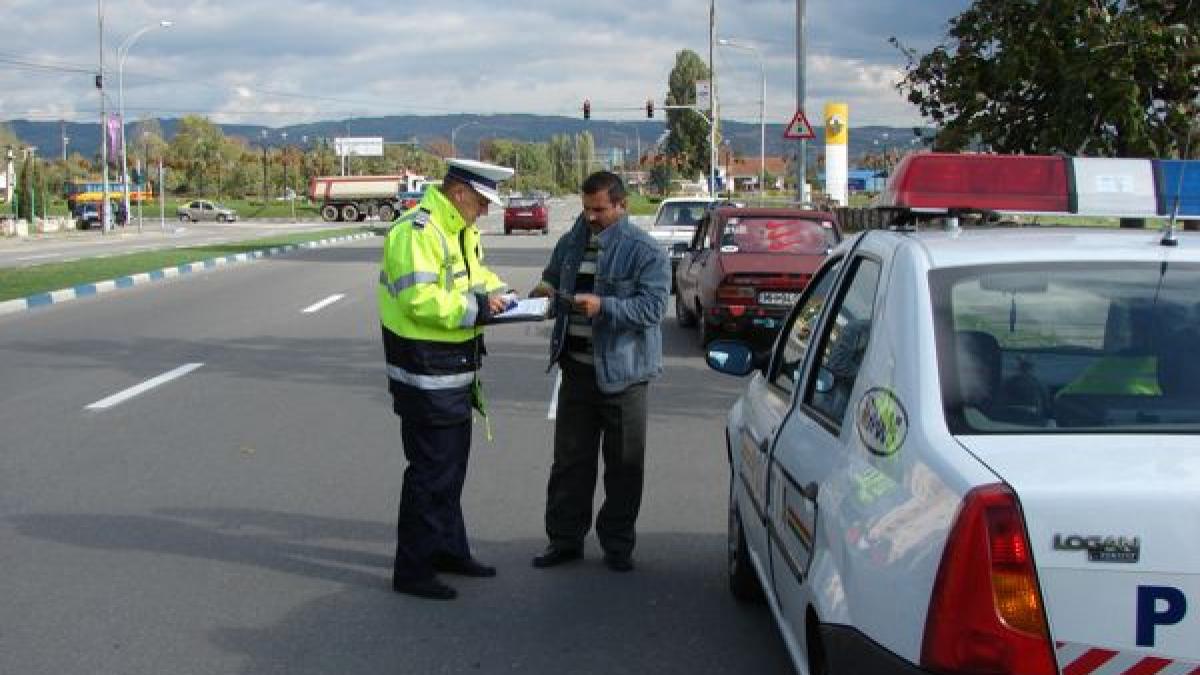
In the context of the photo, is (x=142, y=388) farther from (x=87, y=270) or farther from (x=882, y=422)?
(x=87, y=270)

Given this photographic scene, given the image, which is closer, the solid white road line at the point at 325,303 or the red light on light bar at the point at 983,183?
the red light on light bar at the point at 983,183

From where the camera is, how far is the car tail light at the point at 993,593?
251cm

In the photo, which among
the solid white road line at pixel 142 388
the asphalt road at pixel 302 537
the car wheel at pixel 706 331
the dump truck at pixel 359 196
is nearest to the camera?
the asphalt road at pixel 302 537

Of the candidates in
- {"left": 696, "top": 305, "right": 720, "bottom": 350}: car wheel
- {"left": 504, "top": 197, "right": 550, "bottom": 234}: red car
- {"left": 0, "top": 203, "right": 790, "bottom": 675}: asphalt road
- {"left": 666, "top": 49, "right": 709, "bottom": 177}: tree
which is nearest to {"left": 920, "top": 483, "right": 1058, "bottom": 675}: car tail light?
{"left": 0, "top": 203, "right": 790, "bottom": 675}: asphalt road

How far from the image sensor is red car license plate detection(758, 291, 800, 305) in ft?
43.7

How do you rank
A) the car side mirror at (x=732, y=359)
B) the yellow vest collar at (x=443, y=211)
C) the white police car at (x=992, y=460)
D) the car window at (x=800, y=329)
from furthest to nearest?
1. the yellow vest collar at (x=443, y=211)
2. the car side mirror at (x=732, y=359)
3. the car window at (x=800, y=329)
4. the white police car at (x=992, y=460)

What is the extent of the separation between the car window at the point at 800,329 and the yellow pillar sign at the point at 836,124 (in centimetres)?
5334

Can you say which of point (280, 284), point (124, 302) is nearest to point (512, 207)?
point (280, 284)

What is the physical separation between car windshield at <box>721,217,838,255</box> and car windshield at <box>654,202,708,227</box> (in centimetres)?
908

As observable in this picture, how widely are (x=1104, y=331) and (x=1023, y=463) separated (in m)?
0.93

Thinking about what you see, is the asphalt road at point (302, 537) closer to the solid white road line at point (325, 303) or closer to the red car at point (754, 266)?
the red car at point (754, 266)

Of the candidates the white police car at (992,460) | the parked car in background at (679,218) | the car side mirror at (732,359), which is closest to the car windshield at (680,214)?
the parked car in background at (679,218)

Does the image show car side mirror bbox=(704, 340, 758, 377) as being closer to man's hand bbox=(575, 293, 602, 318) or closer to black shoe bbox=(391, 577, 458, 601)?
man's hand bbox=(575, 293, 602, 318)

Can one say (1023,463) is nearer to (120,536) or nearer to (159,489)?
(120,536)
